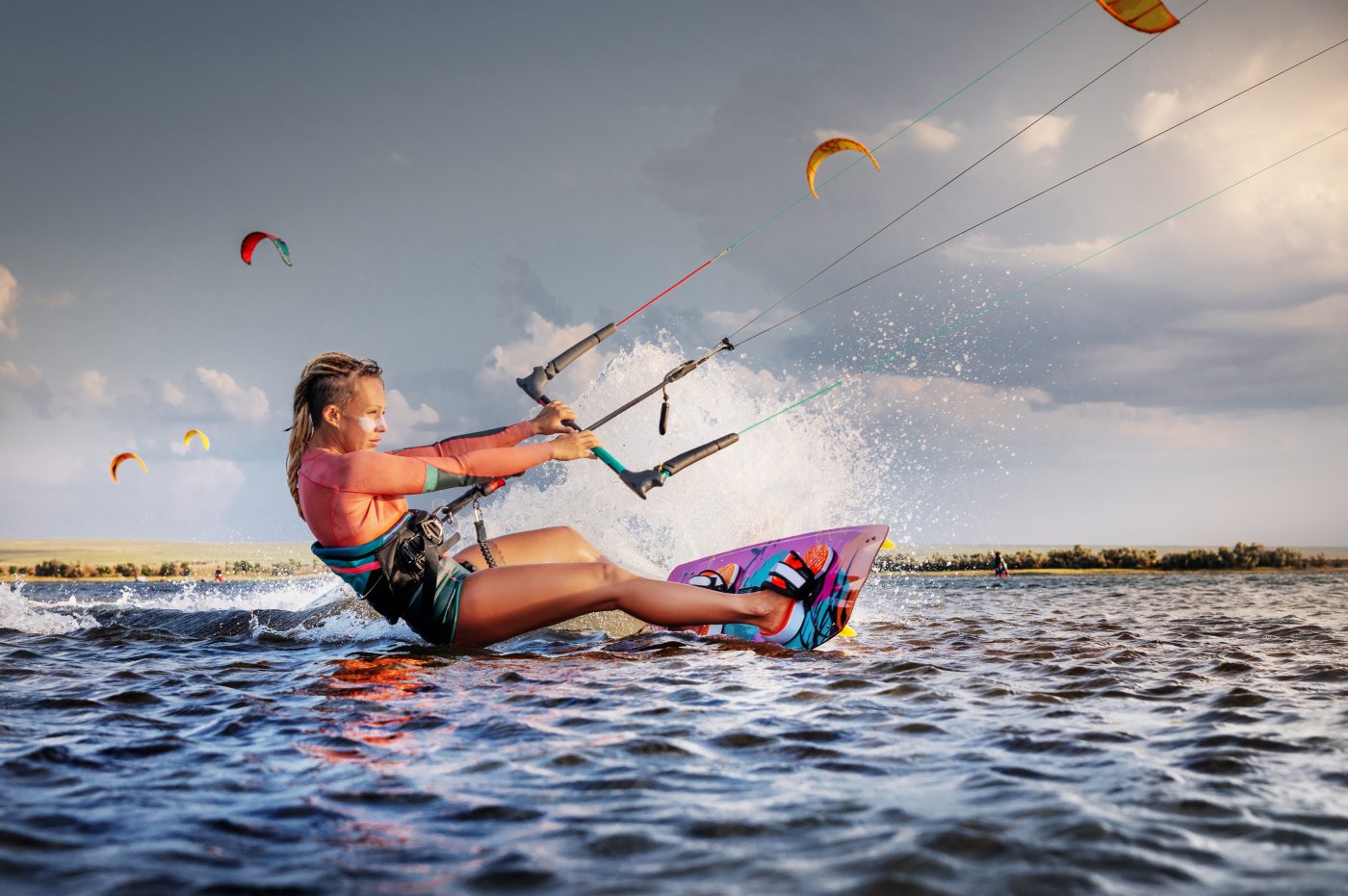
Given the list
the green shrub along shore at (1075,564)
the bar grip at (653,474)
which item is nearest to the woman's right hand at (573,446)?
the bar grip at (653,474)

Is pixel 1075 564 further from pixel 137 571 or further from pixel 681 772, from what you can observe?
pixel 137 571

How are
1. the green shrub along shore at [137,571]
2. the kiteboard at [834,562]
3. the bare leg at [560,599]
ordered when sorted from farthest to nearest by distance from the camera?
1. the green shrub along shore at [137,571]
2. the kiteboard at [834,562]
3. the bare leg at [560,599]

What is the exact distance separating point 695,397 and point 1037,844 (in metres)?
10.2

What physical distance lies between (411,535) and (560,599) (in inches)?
39.6

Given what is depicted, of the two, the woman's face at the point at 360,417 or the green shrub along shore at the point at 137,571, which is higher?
the woman's face at the point at 360,417

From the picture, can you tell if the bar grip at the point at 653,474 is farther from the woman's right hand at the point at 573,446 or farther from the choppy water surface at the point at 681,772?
the choppy water surface at the point at 681,772

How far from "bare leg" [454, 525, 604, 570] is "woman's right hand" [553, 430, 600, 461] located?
31.9 inches

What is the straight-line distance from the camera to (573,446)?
5547mm

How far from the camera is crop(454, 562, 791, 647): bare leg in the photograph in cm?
522

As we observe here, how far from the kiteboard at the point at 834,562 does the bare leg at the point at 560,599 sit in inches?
37.3

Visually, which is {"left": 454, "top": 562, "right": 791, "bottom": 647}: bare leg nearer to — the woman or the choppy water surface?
the woman

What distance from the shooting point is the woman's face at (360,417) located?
17.4 feet

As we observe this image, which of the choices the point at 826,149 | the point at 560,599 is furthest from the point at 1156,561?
the point at 560,599

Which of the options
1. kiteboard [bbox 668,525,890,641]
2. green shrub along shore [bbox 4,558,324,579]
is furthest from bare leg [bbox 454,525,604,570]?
green shrub along shore [bbox 4,558,324,579]
